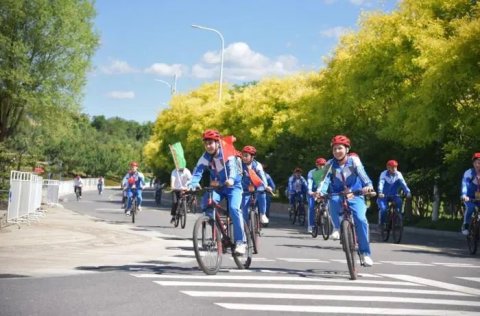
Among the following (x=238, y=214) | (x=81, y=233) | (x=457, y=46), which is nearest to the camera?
(x=238, y=214)

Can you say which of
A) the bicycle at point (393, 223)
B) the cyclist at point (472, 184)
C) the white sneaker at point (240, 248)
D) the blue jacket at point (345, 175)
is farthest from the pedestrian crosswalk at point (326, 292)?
the bicycle at point (393, 223)

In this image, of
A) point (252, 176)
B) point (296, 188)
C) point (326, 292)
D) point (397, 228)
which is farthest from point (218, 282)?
point (296, 188)

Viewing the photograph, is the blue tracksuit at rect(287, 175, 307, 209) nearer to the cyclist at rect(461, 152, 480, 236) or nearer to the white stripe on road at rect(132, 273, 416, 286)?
the cyclist at rect(461, 152, 480, 236)

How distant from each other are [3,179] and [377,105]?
50.8ft

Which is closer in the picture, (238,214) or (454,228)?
(238,214)

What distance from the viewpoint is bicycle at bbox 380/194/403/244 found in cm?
1772

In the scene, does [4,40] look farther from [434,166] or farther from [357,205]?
[357,205]

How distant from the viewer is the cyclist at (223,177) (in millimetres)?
10219

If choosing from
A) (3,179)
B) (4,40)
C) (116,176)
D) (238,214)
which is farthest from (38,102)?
(116,176)

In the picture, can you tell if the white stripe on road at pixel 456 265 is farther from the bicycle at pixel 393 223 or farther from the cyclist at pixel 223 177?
the cyclist at pixel 223 177

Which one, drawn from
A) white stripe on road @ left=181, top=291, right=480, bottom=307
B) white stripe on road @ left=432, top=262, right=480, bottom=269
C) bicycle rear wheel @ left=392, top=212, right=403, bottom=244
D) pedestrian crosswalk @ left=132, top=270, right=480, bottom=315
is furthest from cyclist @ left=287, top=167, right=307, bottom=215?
white stripe on road @ left=181, top=291, right=480, bottom=307

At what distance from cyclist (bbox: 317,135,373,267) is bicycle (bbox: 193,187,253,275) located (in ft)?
4.52

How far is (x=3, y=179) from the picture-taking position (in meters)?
26.4

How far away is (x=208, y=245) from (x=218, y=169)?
111cm
